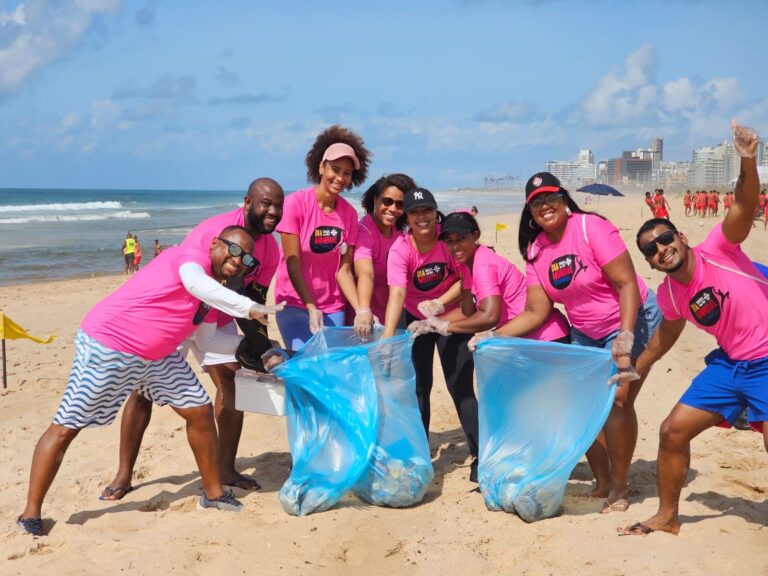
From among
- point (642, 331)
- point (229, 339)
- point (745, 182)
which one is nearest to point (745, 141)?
point (745, 182)

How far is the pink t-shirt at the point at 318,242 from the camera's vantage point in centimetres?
441

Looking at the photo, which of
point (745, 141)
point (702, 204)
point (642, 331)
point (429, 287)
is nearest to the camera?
point (745, 141)

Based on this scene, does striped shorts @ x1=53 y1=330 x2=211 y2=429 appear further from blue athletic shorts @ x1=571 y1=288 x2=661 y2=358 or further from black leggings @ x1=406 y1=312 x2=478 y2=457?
blue athletic shorts @ x1=571 y1=288 x2=661 y2=358

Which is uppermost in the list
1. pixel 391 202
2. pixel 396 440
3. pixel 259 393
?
pixel 391 202

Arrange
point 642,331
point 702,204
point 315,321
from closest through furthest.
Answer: point 642,331 < point 315,321 < point 702,204

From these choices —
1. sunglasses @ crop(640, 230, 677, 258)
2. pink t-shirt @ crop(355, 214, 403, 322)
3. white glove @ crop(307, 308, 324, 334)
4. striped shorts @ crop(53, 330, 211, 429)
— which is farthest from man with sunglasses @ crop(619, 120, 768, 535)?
striped shorts @ crop(53, 330, 211, 429)

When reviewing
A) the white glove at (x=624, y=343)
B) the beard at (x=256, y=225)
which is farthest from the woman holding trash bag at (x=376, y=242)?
the white glove at (x=624, y=343)

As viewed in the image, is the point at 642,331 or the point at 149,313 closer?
the point at 149,313

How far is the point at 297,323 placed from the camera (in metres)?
4.52

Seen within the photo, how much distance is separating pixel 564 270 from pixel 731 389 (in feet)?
3.00

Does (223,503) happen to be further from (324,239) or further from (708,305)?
(708,305)

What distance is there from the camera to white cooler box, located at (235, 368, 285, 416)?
406 cm

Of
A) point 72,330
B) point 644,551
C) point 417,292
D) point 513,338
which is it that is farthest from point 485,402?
point 72,330

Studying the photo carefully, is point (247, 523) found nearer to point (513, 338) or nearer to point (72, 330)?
point (513, 338)
